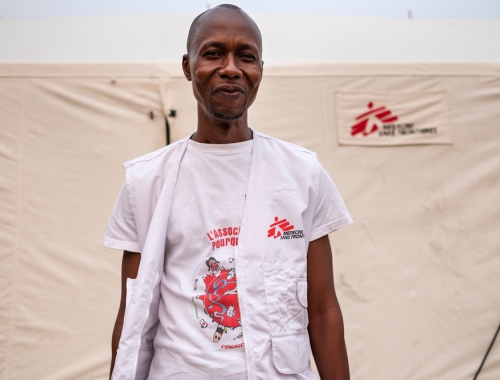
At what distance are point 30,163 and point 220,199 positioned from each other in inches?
73.2

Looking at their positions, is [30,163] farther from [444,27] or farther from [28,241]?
[444,27]

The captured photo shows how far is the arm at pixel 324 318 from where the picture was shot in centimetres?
114

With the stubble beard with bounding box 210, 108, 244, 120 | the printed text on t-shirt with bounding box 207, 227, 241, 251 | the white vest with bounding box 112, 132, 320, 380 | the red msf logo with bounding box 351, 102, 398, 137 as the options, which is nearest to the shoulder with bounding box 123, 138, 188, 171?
the white vest with bounding box 112, 132, 320, 380

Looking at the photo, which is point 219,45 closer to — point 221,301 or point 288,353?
point 221,301

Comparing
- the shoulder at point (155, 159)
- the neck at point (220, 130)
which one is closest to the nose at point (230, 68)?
the neck at point (220, 130)

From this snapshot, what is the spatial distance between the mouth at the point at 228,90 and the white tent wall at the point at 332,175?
1.60 m

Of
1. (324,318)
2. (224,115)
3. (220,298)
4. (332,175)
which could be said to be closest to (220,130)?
(224,115)

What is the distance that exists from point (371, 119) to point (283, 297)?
192 cm

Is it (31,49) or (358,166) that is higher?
(31,49)

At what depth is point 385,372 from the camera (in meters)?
2.58

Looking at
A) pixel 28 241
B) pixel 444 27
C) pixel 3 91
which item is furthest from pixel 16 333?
pixel 444 27

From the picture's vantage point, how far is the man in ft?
3.39

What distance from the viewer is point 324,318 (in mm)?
1169

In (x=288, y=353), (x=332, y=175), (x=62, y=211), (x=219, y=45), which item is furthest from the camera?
(x=332, y=175)
